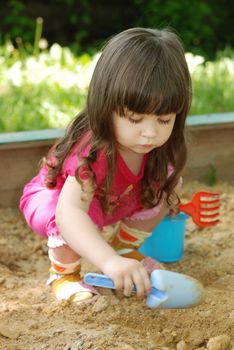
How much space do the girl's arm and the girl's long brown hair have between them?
2.5 inches

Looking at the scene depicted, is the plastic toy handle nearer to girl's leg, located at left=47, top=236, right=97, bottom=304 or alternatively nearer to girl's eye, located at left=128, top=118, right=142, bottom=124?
girl's leg, located at left=47, top=236, right=97, bottom=304

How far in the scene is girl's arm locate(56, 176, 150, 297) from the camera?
5.52 feet

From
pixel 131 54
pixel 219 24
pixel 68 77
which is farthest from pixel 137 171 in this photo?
pixel 219 24

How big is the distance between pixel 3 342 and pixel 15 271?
60 centimetres

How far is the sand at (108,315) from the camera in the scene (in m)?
1.72

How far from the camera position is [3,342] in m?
1.72

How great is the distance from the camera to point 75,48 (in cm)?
451

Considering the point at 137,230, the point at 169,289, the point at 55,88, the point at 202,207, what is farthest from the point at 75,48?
the point at 169,289

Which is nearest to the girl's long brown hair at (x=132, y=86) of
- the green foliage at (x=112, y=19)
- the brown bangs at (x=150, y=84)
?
the brown bangs at (x=150, y=84)

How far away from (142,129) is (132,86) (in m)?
0.11

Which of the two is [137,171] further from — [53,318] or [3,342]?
[3,342]

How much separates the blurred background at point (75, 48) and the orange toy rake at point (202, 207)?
2.73ft

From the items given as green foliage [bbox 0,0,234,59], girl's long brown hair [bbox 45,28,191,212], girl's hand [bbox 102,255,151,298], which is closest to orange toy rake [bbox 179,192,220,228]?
girl's long brown hair [bbox 45,28,191,212]

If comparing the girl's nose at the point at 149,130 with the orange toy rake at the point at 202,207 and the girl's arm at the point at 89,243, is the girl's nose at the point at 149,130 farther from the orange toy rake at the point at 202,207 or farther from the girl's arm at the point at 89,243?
the orange toy rake at the point at 202,207
